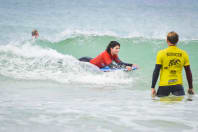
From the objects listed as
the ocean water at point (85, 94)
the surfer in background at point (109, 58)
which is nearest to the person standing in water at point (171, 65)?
the ocean water at point (85, 94)

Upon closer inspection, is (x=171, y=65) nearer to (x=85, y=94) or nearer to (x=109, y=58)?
(x=85, y=94)

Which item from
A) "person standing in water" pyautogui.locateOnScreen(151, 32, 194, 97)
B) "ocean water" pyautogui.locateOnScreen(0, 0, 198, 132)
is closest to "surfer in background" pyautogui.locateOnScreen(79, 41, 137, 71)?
"ocean water" pyautogui.locateOnScreen(0, 0, 198, 132)

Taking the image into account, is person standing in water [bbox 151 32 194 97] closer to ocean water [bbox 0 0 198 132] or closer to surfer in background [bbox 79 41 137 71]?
ocean water [bbox 0 0 198 132]

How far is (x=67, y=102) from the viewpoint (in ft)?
18.3

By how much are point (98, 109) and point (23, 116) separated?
113cm

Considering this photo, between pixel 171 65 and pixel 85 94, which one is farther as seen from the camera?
pixel 85 94

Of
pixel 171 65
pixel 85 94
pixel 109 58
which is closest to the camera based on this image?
pixel 171 65

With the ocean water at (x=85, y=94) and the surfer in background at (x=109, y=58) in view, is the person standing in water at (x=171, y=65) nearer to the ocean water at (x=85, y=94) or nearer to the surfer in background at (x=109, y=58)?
the ocean water at (x=85, y=94)

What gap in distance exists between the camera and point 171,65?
5.06 metres

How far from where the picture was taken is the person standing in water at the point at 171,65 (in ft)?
16.3

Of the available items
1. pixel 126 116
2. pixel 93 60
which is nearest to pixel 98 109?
pixel 126 116

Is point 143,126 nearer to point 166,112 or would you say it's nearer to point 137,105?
point 166,112

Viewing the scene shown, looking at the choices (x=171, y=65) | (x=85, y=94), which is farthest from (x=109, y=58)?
(x=171, y=65)

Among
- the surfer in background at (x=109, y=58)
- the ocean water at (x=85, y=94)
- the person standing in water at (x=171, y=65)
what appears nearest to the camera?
the ocean water at (x=85, y=94)
